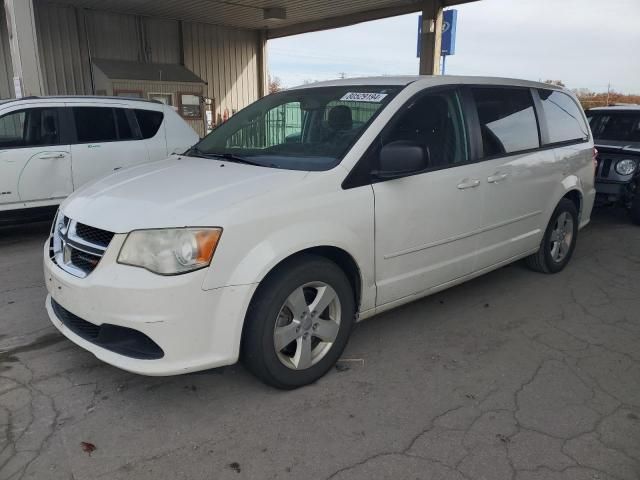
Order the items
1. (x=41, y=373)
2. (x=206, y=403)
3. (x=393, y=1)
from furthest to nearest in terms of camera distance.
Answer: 1. (x=393, y=1)
2. (x=41, y=373)
3. (x=206, y=403)

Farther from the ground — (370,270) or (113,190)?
(113,190)

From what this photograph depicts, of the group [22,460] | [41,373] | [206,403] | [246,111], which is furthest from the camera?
[246,111]

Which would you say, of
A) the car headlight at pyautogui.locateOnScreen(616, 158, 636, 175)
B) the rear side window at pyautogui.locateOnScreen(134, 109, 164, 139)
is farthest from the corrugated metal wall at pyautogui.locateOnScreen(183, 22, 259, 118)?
the car headlight at pyautogui.locateOnScreen(616, 158, 636, 175)

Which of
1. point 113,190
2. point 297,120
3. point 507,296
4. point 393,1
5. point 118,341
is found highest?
point 393,1

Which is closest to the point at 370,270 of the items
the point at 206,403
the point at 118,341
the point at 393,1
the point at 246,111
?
the point at 206,403

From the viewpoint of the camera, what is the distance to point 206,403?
297 cm

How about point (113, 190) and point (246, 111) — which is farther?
point (246, 111)

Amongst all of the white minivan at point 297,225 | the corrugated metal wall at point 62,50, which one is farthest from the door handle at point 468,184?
the corrugated metal wall at point 62,50

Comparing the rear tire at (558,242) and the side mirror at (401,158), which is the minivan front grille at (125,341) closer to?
the side mirror at (401,158)

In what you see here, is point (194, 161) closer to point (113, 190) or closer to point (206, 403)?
point (113, 190)

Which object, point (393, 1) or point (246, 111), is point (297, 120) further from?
point (393, 1)

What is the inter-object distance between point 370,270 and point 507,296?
1.94 m

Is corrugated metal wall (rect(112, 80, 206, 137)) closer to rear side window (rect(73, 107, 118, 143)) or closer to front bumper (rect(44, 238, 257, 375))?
rear side window (rect(73, 107, 118, 143))

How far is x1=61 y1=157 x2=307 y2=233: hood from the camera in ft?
8.75
